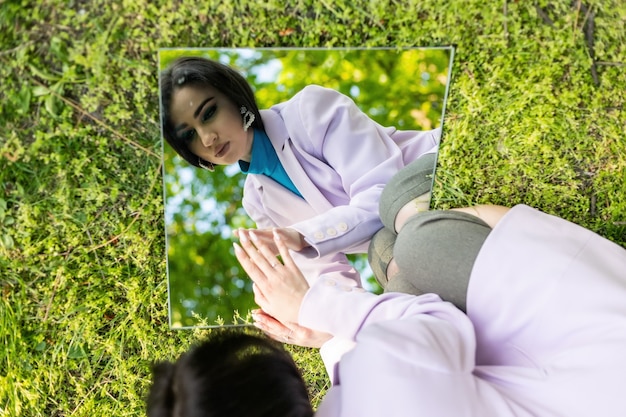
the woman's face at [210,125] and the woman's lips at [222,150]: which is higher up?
the woman's face at [210,125]

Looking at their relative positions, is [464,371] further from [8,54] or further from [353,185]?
[8,54]

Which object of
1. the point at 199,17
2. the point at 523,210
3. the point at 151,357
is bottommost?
the point at 151,357

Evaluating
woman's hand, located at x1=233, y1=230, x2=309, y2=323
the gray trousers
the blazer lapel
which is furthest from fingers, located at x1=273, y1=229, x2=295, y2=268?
the gray trousers

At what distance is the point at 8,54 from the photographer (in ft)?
3.61

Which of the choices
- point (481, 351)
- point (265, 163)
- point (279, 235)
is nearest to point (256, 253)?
point (279, 235)

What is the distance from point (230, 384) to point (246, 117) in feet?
1.81

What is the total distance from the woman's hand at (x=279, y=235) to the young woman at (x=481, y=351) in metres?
0.19

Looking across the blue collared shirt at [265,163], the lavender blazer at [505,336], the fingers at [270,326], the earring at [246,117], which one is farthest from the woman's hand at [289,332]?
the earring at [246,117]

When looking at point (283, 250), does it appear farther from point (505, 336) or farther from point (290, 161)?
point (505, 336)

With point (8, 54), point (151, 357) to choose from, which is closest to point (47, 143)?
point (8, 54)

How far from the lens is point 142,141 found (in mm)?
1192

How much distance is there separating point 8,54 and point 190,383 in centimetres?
76

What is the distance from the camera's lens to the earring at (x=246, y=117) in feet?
3.76

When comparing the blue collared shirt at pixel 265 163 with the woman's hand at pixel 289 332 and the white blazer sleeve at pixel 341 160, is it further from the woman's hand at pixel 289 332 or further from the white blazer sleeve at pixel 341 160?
the woman's hand at pixel 289 332
